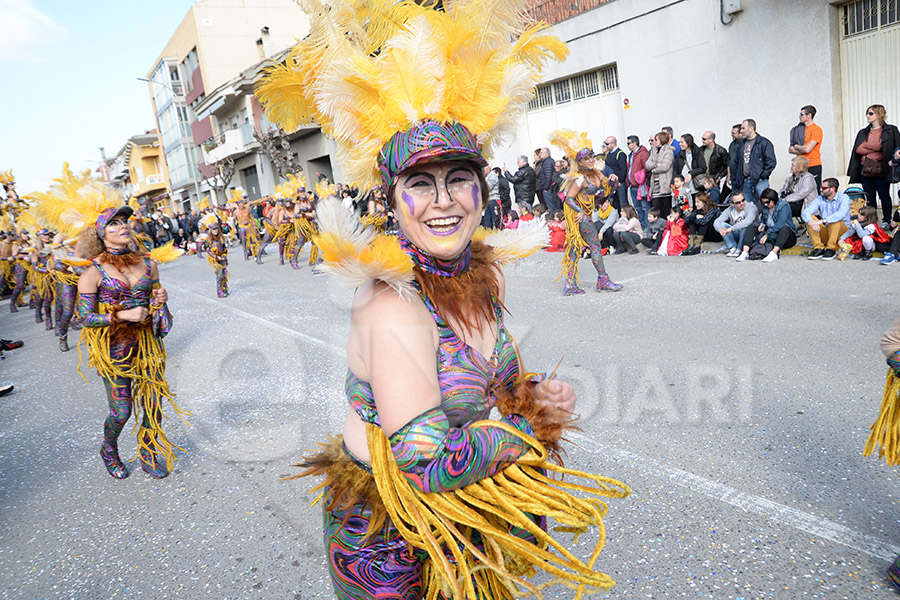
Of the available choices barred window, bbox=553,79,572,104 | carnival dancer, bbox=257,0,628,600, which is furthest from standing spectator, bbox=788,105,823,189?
carnival dancer, bbox=257,0,628,600

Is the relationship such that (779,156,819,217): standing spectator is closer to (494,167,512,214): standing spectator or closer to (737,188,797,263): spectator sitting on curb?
(737,188,797,263): spectator sitting on curb

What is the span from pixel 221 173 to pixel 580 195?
1582 inches

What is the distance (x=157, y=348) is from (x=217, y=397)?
1536 mm

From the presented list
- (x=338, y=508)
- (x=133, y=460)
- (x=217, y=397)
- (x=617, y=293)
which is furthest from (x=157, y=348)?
(x=617, y=293)

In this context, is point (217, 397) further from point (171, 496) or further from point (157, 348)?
point (171, 496)

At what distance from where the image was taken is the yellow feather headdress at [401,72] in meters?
1.51

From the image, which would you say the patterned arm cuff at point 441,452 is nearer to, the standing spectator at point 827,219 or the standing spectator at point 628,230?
the standing spectator at point 827,219

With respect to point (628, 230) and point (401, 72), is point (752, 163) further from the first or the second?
point (401, 72)

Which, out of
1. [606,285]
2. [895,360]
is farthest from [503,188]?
[895,360]

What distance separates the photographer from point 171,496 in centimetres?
395

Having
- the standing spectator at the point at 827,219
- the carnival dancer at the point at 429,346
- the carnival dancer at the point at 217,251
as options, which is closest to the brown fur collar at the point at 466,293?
the carnival dancer at the point at 429,346

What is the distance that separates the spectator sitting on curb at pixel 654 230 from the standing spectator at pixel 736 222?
121 centimetres

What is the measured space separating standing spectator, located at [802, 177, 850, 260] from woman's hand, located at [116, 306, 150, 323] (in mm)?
8564

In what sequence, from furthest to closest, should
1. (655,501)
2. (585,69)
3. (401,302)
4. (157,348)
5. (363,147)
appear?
(585,69), (157,348), (655,501), (363,147), (401,302)
